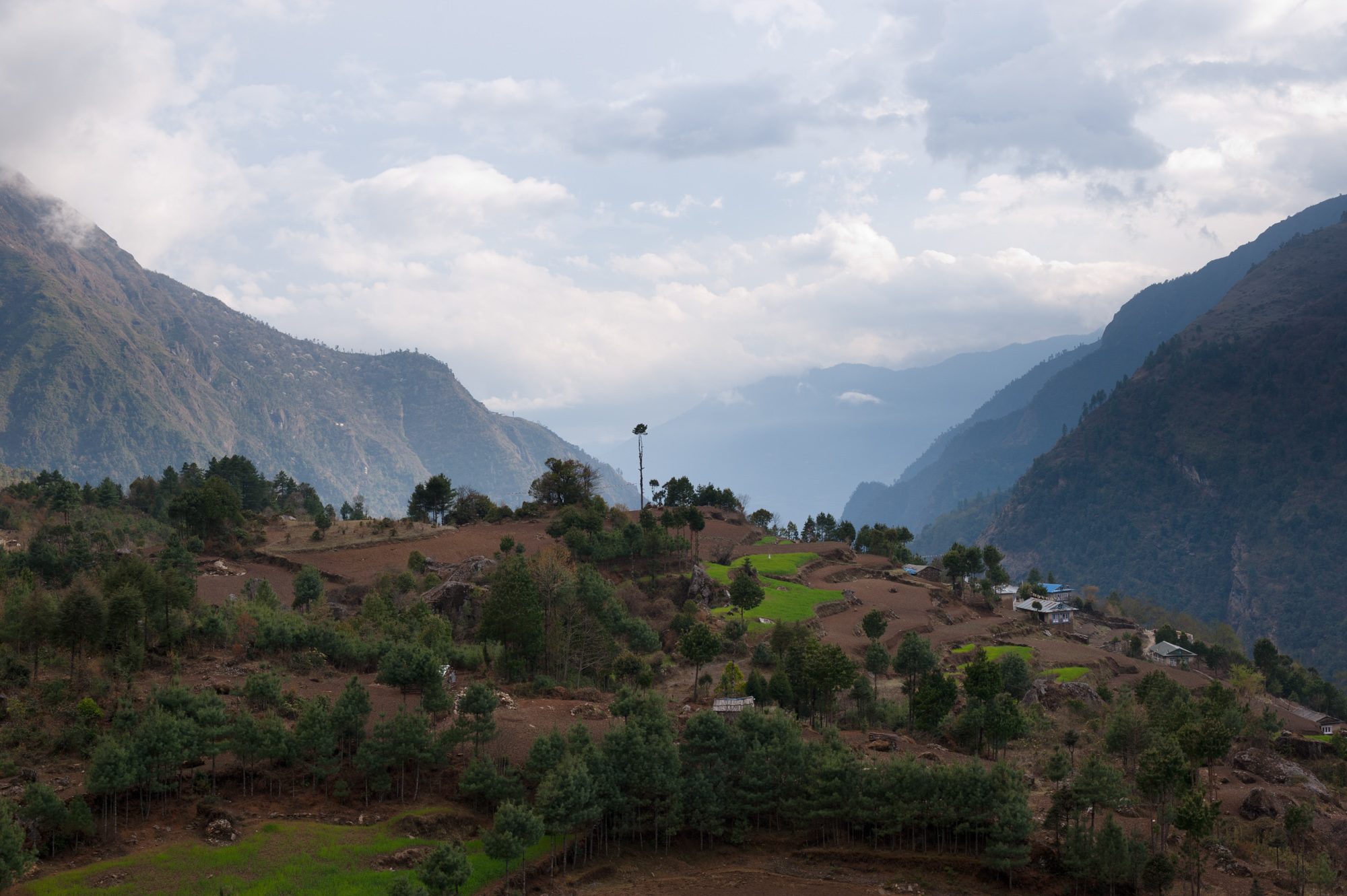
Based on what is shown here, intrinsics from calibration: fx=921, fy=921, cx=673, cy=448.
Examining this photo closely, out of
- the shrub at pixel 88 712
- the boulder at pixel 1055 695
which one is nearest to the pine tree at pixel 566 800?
the shrub at pixel 88 712

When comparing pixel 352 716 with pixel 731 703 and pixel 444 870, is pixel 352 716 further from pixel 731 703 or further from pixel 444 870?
pixel 731 703

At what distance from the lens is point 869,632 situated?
6331cm

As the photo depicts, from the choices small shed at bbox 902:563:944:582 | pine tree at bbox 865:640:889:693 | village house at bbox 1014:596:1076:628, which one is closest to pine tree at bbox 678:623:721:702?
pine tree at bbox 865:640:889:693

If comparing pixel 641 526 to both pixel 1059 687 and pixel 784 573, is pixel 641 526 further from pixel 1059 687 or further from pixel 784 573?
pixel 1059 687

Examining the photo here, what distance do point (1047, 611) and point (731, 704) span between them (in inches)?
2832

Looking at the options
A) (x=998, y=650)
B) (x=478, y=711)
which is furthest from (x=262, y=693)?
(x=998, y=650)

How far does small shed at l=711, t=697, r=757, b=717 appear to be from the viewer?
147ft

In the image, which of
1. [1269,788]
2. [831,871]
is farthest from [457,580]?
[1269,788]

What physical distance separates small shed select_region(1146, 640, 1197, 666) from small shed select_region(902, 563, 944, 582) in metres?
23.7

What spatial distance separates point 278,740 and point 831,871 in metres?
21.8

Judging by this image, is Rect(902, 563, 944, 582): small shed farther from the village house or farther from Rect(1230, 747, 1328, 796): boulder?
Rect(1230, 747, 1328, 796): boulder

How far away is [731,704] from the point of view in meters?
46.3

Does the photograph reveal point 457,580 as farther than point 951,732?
Yes

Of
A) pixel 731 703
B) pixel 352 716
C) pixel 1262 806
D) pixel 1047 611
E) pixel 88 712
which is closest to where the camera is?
pixel 88 712
